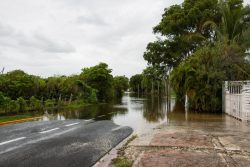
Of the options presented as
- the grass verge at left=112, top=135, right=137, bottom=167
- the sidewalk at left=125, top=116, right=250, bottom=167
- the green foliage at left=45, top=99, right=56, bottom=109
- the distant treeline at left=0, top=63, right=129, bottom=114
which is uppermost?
the distant treeline at left=0, top=63, right=129, bottom=114

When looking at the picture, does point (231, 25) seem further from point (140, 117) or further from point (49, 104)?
point (49, 104)

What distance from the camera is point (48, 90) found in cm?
2797

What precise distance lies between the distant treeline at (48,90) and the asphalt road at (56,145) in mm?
8009

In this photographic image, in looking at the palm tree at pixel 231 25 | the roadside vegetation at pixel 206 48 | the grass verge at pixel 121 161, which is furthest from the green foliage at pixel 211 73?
the grass verge at pixel 121 161

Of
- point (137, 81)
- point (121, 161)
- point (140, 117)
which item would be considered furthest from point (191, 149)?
point (137, 81)

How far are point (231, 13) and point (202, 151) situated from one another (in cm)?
1933

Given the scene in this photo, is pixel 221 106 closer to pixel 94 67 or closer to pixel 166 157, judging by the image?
pixel 166 157

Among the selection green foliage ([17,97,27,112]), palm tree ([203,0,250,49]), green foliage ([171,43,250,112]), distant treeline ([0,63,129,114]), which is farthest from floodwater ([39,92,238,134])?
palm tree ([203,0,250,49])

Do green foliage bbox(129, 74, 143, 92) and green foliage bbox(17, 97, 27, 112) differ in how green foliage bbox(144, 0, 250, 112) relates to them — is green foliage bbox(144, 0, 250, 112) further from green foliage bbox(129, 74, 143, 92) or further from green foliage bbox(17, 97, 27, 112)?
green foliage bbox(129, 74, 143, 92)

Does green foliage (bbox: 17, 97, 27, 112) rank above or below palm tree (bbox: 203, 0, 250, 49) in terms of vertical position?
below

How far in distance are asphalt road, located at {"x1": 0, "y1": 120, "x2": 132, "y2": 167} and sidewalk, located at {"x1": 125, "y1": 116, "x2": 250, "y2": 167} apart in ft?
3.37

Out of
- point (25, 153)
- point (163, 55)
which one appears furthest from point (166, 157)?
point (163, 55)

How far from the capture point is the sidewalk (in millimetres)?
6872

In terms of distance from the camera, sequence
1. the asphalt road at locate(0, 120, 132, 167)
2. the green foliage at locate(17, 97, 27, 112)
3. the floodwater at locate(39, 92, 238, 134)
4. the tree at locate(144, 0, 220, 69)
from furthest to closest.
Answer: the tree at locate(144, 0, 220, 69), the green foliage at locate(17, 97, 27, 112), the floodwater at locate(39, 92, 238, 134), the asphalt road at locate(0, 120, 132, 167)
